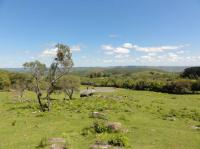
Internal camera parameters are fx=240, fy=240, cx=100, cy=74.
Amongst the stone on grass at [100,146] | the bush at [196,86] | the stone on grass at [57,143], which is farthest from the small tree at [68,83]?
the bush at [196,86]

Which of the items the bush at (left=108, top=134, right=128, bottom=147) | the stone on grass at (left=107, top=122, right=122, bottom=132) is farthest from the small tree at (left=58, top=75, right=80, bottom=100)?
the bush at (left=108, top=134, right=128, bottom=147)

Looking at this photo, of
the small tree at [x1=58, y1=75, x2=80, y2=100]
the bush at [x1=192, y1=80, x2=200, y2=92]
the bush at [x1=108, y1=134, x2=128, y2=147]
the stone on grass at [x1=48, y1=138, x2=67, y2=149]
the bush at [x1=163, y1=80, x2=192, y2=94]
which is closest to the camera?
the stone on grass at [x1=48, y1=138, x2=67, y2=149]

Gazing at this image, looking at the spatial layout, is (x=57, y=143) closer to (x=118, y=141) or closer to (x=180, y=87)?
(x=118, y=141)

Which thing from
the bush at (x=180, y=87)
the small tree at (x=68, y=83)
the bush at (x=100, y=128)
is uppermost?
the small tree at (x=68, y=83)

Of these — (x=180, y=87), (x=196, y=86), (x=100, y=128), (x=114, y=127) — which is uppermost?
(x=114, y=127)

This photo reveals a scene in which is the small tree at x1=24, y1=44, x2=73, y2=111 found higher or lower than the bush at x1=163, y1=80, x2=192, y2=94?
higher

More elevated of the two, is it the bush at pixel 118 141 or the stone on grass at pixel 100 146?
the bush at pixel 118 141

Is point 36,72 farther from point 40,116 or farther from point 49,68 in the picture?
point 40,116

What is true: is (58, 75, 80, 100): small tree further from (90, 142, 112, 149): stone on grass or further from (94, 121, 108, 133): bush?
(90, 142, 112, 149): stone on grass

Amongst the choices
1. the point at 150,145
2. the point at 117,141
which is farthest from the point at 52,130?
the point at 150,145

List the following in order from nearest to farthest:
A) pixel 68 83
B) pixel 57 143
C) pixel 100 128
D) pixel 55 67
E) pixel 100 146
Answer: pixel 100 146, pixel 57 143, pixel 100 128, pixel 55 67, pixel 68 83

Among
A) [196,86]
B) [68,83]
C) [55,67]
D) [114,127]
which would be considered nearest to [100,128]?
[114,127]

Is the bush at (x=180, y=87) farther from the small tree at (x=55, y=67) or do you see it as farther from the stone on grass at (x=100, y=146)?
the stone on grass at (x=100, y=146)

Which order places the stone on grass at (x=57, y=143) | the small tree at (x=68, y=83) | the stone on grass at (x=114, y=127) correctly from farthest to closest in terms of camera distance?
the small tree at (x=68, y=83) → the stone on grass at (x=114, y=127) → the stone on grass at (x=57, y=143)
